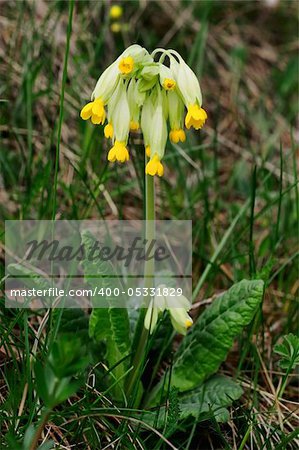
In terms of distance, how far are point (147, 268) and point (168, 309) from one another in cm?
17

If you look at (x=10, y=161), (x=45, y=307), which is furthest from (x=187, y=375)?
(x=10, y=161)

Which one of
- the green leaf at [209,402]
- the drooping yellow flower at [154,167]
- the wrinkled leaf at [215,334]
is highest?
A: the drooping yellow flower at [154,167]

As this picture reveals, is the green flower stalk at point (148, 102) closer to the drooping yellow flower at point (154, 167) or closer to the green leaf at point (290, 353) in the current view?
the drooping yellow flower at point (154, 167)

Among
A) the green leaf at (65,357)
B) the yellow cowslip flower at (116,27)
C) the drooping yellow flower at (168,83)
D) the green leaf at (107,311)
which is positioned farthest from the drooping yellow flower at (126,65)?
the yellow cowslip flower at (116,27)

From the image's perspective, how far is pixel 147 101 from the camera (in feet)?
7.84

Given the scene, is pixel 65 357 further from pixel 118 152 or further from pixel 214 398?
pixel 214 398

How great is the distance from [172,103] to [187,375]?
3.67ft

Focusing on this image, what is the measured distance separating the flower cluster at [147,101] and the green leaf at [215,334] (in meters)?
0.64

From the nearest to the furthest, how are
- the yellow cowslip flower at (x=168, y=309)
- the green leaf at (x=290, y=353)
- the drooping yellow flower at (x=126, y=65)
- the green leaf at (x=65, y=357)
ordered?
the green leaf at (x=65, y=357) < the drooping yellow flower at (x=126, y=65) < the green leaf at (x=290, y=353) < the yellow cowslip flower at (x=168, y=309)

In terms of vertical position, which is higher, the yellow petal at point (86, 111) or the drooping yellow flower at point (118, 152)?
the yellow petal at point (86, 111)

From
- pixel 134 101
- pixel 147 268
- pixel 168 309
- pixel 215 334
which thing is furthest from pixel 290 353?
pixel 134 101

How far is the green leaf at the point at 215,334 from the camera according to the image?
2.66 meters

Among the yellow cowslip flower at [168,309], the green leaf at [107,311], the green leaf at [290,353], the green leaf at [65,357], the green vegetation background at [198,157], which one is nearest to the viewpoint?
the green leaf at [65,357]

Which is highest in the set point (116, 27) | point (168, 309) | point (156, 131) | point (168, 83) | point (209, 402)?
point (116, 27)
